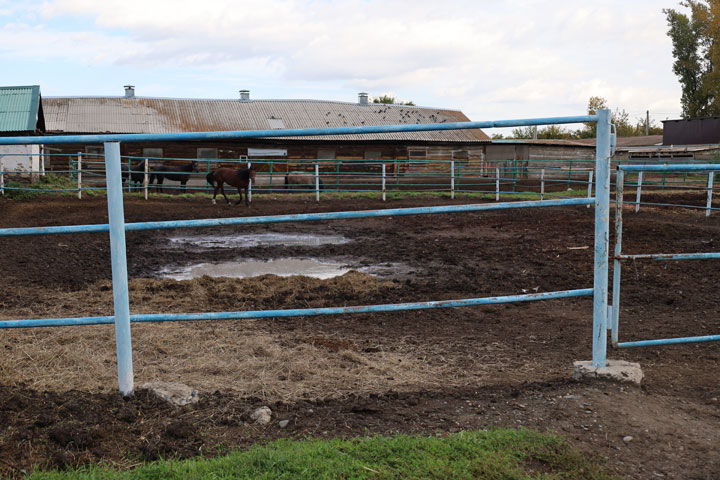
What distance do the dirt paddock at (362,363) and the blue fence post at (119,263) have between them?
0.48 feet

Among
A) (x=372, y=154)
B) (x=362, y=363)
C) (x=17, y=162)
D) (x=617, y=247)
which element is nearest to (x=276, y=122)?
(x=372, y=154)

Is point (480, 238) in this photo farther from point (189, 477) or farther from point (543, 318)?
point (189, 477)

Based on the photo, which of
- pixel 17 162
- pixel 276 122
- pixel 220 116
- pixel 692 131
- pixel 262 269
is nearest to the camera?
pixel 262 269

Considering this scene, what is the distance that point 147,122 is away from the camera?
95.5 ft

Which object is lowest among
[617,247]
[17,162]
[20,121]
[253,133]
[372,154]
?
[617,247]

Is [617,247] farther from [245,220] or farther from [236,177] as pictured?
[236,177]

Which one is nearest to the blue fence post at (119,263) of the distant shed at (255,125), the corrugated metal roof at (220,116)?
the distant shed at (255,125)

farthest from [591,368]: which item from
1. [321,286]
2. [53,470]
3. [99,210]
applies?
[99,210]

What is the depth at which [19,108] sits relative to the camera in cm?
2041

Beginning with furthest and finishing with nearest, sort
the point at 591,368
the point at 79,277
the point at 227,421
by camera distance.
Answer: the point at 79,277 < the point at 591,368 < the point at 227,421

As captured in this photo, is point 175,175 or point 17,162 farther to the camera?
point 175,175

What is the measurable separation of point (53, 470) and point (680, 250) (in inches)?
349

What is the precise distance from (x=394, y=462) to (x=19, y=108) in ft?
72.4

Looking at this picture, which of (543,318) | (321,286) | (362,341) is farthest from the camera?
(321,286)
